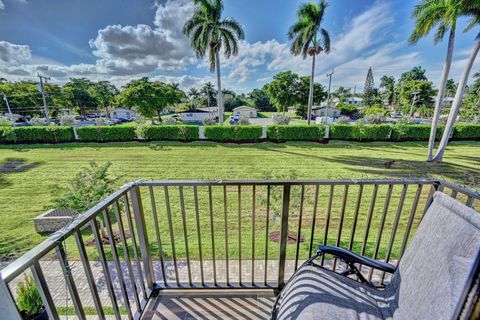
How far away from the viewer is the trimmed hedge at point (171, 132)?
1194cm

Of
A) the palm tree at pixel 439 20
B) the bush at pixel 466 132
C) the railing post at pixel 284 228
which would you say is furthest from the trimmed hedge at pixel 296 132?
the railing post at pixel 284 228

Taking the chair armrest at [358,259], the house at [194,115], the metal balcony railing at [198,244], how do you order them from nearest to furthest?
the metal balcony railing at [198,244] → the chair armrest at [358,259] → the house at [194,115]

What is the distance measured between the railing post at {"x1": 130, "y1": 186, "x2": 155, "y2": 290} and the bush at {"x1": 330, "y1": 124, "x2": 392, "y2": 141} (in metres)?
12.1

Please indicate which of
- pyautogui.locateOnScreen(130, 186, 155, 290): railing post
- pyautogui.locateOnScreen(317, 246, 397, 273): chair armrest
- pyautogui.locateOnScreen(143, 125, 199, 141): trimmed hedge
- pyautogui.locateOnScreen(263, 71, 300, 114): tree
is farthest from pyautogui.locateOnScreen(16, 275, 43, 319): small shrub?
pyautogui.locateOnScreen(263, 71, 300, 114): tree

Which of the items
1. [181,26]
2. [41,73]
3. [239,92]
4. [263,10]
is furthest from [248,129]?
[239,92]

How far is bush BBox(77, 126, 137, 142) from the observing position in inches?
461

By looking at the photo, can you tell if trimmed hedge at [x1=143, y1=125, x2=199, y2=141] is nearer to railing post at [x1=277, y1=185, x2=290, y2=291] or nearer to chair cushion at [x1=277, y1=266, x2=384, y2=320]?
railing post at [x1=277, y1=185, x2=290, y2=291]

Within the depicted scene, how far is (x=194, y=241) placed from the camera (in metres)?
3.30

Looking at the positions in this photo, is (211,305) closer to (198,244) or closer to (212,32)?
(198,244)

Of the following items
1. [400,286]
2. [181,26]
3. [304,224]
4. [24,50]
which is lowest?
[304,224]

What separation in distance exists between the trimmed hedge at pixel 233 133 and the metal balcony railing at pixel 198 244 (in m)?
6.69

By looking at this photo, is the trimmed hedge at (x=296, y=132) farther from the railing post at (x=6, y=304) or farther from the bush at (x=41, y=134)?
the railing post at (x=6, y=304)

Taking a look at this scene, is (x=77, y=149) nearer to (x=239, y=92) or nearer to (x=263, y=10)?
(x=263, y=10)

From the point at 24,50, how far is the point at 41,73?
1453cm
